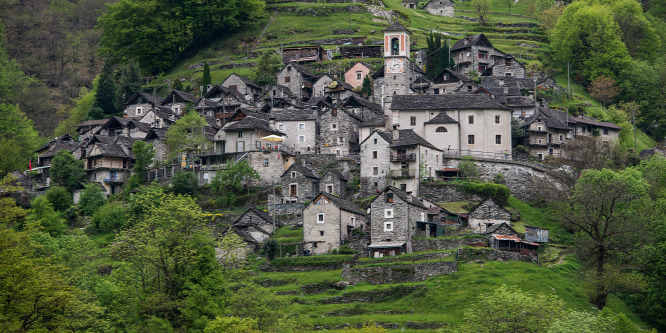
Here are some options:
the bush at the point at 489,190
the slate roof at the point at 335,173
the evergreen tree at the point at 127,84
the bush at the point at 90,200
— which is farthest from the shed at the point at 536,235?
the evergreen tree at the point at 127,84

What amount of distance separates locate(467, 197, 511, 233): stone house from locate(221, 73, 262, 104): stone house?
42368 millimetres

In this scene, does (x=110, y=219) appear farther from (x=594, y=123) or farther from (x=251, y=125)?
(x=594, y=123)

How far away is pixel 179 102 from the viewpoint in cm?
11444

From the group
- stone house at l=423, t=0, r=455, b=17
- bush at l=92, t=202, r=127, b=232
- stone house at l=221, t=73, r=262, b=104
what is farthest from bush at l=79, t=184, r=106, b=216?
stone house at l=423, t=0, r=455, b=17

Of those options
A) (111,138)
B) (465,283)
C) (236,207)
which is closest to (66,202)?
(111,138)

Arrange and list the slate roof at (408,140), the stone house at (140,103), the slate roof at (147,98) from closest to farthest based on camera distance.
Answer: the slate roof at (408,140) < the slate roof at (147,98) < the stone house at (140,103)

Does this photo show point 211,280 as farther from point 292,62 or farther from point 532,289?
point 292,62

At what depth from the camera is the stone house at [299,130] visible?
3964 inches

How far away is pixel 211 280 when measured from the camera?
6147cm

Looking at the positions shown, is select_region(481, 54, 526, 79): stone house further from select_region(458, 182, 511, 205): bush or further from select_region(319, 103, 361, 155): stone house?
select_region(458, 182, 511, 205): bush

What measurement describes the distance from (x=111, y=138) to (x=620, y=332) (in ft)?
205

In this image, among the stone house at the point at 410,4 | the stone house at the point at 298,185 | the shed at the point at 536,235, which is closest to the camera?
the shed at the point at 536,235

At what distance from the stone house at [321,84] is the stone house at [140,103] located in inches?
746

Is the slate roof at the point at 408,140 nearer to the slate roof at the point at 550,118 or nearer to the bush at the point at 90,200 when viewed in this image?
the slate roof at the point at 550,118
